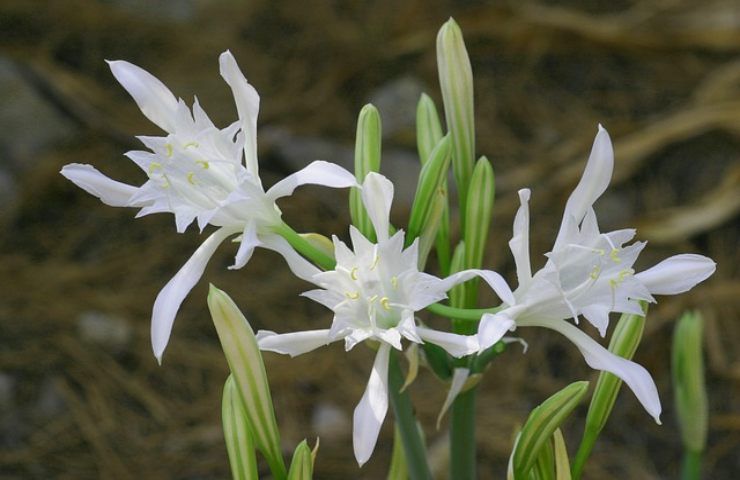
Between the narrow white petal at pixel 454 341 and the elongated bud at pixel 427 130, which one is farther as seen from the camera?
the elongated bud at pixel 427 130

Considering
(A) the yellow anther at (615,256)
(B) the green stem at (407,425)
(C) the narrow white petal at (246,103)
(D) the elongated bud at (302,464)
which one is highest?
(C) the narrow white petal at (246,103)

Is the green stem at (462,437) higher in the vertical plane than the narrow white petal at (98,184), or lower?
lower

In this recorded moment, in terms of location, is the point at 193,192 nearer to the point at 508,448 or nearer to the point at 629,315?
the point at 629,315

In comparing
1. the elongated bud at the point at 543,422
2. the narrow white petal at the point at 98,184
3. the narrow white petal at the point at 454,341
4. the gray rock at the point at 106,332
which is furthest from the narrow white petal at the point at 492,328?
Answer: the gray rock at the point at 106,332

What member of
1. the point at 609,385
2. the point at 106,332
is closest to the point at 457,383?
the point at 609,385

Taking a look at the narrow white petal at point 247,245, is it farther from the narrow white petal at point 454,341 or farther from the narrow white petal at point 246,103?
the narrow white petal at point 454,341

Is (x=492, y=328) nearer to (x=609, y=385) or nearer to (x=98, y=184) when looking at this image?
(x=609, y=385)

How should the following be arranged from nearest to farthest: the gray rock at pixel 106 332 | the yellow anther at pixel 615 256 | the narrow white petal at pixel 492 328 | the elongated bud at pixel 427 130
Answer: the narrow white petal at pixel 492 328 → the yellow anther at pixel 615 256 → the elongated bud at pixel 427 130 → the gray rock at pixel 106 332
